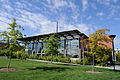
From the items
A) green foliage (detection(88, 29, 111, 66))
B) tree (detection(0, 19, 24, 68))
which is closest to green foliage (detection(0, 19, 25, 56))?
tree (detection(0, 19, 24, 68))

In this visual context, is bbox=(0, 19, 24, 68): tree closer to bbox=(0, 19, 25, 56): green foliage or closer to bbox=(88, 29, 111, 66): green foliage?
bbox=(0, 19, 25, 56): green foliage

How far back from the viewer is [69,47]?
29.5m

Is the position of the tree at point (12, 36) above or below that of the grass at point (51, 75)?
above

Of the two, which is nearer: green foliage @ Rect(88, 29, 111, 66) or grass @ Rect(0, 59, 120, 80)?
grass @ Rect(0, 59, 120, 80)

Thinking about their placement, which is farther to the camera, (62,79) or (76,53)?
(76,53)

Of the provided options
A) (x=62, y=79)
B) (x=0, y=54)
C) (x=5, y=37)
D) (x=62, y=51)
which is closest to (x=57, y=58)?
(x=62, y=51)

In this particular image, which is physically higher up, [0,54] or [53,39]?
[53,39]

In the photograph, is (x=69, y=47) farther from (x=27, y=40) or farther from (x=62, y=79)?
(x=62, y=79)

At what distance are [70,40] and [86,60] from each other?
8514mm

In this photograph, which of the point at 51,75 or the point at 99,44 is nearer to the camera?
the point at 51,75

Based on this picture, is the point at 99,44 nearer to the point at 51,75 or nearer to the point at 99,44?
the point at 99,44

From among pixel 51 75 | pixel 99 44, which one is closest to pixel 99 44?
pixel 99 44

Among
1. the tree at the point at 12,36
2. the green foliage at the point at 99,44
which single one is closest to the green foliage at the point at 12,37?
the tree at the point at 12,36

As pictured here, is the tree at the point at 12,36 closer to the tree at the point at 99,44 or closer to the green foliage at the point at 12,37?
the green foliage at the point at 12,37
